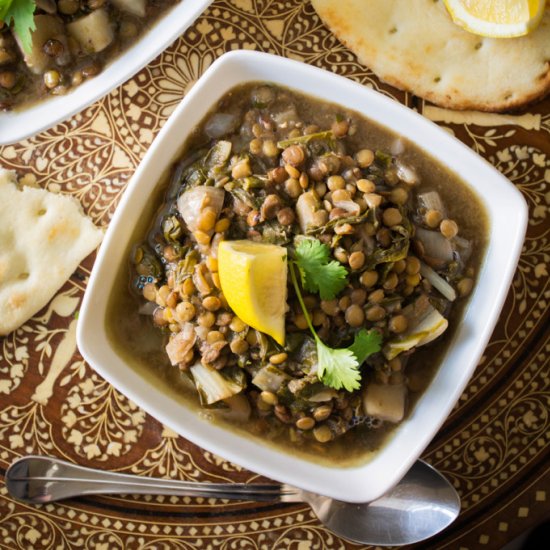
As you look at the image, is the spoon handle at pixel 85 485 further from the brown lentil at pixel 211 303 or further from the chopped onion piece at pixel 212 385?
the brown lentil at pixel 211 303

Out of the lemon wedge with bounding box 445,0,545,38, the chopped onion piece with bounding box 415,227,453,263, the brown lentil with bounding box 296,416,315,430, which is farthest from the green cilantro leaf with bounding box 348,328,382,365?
the lemon wedge with bounding box 445,0,545,38

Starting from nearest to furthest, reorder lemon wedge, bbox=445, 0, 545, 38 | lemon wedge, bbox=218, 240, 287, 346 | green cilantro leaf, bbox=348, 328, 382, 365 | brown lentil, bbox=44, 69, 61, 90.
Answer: lemon wedge, bbox=218, 240, 287, 346 → green cilantro leaf, bbox=348, 328, 382, 365 → lemon wedge, bbox=445, 0, 545, 38 → brown lentil, bbox=44, 69, 61, 90

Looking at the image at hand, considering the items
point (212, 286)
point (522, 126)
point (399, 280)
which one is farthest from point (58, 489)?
point (522, 126)

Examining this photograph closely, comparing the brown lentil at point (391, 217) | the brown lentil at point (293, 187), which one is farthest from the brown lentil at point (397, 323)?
the brown lentil at point (293, 187)

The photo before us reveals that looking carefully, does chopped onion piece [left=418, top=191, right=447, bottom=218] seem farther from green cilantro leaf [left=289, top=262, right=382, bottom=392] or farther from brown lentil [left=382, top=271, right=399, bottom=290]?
green cilantro leaf [left=289, top=262, right=382, bottom=392]

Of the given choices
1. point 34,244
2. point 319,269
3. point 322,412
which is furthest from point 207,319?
point 34,244

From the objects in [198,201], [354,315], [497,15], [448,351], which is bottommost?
[448,351]

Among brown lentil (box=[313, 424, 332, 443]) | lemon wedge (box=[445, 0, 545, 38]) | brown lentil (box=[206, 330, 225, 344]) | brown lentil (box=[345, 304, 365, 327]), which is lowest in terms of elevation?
brown lentil (box=[313, 424, 332, 443])

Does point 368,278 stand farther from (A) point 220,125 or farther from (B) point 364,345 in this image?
(A) point 220,125
